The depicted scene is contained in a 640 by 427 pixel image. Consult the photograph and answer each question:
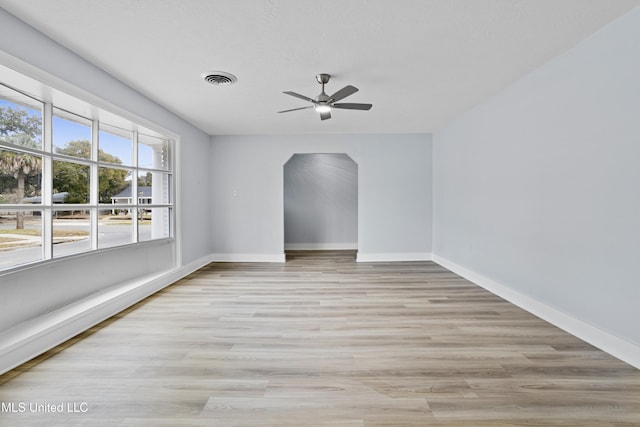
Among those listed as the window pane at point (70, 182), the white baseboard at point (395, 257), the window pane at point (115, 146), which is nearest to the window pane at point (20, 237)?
the window pane at point (70, 182)

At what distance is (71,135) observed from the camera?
9.07ft

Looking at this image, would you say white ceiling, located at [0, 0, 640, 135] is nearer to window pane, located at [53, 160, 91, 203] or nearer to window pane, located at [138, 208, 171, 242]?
window pane, located at [53, 160, 91, 203]

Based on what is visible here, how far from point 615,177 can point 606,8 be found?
1121mm

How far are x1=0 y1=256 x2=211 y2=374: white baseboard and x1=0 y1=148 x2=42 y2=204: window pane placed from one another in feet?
3.22

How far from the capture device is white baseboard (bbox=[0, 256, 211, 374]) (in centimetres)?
184

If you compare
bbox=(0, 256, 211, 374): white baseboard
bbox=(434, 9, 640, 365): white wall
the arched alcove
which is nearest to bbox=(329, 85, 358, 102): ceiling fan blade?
bbox=(434, 9, 640, 365): white wall

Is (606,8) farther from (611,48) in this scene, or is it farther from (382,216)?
(382,216)

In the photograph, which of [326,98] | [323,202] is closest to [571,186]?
[326,98]

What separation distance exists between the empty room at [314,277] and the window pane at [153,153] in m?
0.03

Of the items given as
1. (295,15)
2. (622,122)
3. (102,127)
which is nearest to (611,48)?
(622,122)

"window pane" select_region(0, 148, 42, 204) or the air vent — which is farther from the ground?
the air vent

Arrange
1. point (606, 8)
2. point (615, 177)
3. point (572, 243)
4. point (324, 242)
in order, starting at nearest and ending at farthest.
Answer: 1. point (606, 8)
2. point (615, 177)
3. point (572, 243)
4. point (324, 242)

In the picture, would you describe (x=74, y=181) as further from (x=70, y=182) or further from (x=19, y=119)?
(x=19, y=119)

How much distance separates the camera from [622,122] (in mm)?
1923
